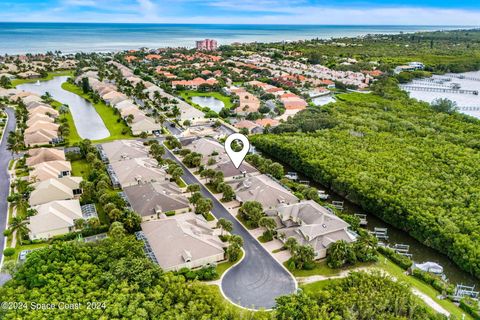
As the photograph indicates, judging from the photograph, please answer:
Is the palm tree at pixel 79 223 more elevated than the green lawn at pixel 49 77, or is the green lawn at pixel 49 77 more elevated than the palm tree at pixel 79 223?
the green lawn at pixel 49 77

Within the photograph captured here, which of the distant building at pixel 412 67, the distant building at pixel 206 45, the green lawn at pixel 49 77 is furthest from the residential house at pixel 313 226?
the distant building at pixel 206 45

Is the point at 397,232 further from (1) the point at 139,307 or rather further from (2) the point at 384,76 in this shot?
(2) the point at 384,76

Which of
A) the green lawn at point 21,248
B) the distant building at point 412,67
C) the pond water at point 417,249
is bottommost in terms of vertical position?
the pond water at point 417,249

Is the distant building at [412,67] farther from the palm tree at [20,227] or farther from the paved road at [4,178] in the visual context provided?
the palm tree at [20,227]

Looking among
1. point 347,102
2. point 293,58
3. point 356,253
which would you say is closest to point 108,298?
point 356,253

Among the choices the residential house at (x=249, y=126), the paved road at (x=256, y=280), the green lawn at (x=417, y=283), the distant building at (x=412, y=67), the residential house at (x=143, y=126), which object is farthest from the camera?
the distant building at (x=412, y=67)
